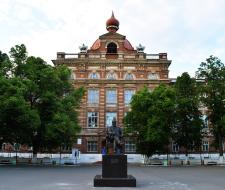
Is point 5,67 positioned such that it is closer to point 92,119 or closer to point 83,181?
point 92,119

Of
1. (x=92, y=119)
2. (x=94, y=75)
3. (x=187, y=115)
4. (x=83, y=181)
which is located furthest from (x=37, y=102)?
(x=83, y=181)

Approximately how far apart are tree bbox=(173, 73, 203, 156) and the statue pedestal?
27.1 metres

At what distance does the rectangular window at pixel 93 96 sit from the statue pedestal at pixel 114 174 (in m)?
35.2

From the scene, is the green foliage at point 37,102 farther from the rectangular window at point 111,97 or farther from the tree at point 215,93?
the tree at point 215,93

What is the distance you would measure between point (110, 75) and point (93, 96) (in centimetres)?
418

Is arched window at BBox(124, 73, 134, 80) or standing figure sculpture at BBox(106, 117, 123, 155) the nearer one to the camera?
standing figure sculpture at BBox(106, 117, 123, 155)

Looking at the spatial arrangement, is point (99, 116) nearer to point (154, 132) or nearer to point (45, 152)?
point (45, 152)

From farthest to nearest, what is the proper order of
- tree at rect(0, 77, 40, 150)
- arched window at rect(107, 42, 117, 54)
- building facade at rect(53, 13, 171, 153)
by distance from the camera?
1. arched window at rect(107, 42, 117, 54)
2. building facade at rect(53, 13, 171, 153)
3. tree at rect(0, 77, 40, 150)

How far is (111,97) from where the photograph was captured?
53469 millimetres

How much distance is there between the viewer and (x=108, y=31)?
56.7m

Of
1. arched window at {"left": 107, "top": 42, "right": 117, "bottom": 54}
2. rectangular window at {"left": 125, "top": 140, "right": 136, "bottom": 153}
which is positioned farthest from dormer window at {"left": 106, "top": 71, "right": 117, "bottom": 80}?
rectangular window at {"left": 125, "top": 140, "right": 136, "bottom": 153}

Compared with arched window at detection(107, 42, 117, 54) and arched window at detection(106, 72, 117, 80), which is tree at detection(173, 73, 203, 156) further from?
arched window at detection(107, 42, 117, 54)

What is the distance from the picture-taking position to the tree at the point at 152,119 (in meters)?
41.8

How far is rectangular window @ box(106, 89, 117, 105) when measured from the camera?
53.4 m
